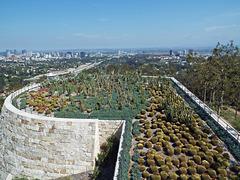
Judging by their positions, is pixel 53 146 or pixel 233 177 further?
pixel 53 146

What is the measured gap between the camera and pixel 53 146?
12945 mm

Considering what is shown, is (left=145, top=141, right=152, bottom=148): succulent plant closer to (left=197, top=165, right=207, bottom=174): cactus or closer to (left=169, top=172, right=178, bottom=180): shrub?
(left=169, top=172, right=178, bottom=180): shrub

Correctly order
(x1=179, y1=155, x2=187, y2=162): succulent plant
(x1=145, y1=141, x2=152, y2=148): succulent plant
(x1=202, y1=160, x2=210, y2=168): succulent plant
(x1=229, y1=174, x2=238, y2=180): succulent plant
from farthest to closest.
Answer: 1. (x1=145, y1=141, x2=152, y2=148): succulent plant
2. (x1=179, y1=155, x2=187, y2=162): succulent plant
3. (x1=202, y1=160, x2=210, y2=168): succulent plant
4. (x1=229, y1=174, x2=238, y2=180): succulent plant

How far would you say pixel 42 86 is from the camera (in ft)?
86.6

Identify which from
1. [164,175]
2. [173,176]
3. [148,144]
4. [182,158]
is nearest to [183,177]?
[173,176]

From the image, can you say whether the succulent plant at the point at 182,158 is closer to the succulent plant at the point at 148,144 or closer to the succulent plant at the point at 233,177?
the succulent plant at the point at 148,144

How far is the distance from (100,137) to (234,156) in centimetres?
1005

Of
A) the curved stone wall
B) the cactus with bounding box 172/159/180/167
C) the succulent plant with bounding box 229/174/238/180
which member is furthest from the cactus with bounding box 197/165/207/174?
the curved stone wall

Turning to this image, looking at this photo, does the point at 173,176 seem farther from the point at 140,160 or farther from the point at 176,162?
the point at 140,160

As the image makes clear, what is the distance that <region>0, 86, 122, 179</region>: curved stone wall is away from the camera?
1274cm

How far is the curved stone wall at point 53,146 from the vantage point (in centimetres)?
1274

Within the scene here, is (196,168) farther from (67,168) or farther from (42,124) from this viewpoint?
(42,124)

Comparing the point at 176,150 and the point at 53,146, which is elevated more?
the point at 176,150

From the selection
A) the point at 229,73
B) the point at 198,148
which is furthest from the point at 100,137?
the point at 229,73
